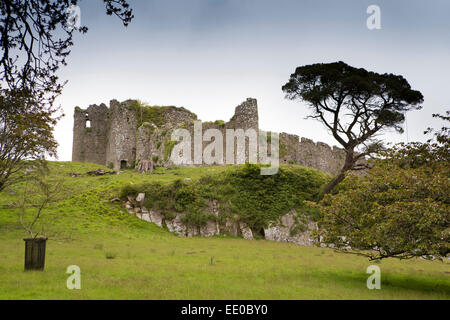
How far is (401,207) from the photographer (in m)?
10.4

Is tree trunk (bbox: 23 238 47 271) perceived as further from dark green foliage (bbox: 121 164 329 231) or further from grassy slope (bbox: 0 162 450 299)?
dark green foliage (bbox: 121 164 329 231)

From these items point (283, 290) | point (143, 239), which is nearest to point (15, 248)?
point (143, 239)

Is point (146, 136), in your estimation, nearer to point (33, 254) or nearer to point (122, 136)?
point (122, 136)

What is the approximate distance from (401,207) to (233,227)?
16.6 meters

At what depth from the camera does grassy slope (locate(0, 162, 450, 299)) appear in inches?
370

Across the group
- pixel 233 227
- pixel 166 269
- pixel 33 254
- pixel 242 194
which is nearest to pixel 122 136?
pixel 242 194

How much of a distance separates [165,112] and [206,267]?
3419 cm

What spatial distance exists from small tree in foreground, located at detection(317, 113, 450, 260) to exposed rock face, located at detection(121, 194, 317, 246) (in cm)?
1169

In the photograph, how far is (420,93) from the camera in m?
25.6

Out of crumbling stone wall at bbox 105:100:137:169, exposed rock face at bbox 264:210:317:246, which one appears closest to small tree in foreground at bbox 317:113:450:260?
exposed rock face at bbox 264:210:317:246

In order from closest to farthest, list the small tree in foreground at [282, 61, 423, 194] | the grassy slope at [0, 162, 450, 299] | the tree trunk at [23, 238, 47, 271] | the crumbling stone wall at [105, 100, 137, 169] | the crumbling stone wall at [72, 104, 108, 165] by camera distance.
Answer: the grassy slope at [0, 162, 450, 299], the tree trunk at [23, 238, 47, 271], the small tree in foreground at [282, 61, 423, 194], the crumbling stone wall at [105, 100, 137, 169], the crumbling stone wall at [72, 104, 108, 165]

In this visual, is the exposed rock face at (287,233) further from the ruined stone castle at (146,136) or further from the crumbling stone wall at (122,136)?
the crumbling stone wall at (122,136)

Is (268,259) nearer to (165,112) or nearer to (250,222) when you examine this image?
(250,222)

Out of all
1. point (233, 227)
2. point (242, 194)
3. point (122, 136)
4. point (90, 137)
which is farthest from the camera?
point (90, 137)
